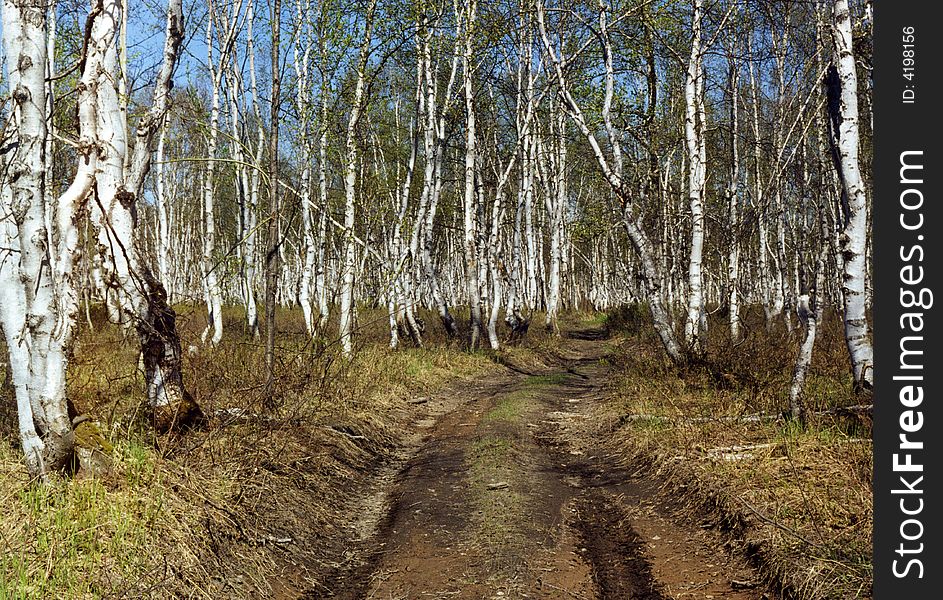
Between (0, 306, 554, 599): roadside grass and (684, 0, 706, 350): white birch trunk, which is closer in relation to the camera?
(0, 306, 554, 599): roadside grass

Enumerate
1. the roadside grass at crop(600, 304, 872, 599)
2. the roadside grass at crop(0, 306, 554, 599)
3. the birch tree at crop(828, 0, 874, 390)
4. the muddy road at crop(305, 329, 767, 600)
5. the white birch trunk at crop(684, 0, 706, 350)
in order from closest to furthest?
the roadside grass at crop(0, 306, 554, 599) < the roadside grass at crop(600, 304, 872, 599) < the muddy road at crop(305, 329, 767, 600) < the birch tree at crop(828, 0, 874, 390) < the white birch trunk at crop(684, 0, 706, 350)

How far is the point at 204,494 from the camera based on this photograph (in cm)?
567

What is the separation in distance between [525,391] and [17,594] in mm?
10609

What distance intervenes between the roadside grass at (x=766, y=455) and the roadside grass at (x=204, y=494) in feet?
10.9

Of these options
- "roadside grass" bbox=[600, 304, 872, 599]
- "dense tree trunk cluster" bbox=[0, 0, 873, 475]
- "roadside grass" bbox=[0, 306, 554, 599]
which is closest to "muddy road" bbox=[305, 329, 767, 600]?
"roadside grass" bbox=[600, 304, 872, 599]

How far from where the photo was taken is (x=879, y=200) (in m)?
4.45

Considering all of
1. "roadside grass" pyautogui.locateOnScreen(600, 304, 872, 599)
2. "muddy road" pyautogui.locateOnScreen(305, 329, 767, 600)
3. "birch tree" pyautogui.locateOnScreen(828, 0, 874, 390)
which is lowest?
"muddy road" pyautogui.locateOnScreen(305, 329, 767, 600)

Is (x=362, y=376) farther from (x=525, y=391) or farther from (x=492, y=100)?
(x=492, y=100)

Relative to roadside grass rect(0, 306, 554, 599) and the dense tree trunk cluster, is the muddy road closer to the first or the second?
roadside grass rect(0, 306, 554, 599)

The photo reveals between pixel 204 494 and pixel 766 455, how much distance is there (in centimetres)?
509

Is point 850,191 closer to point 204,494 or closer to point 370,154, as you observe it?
point 204,494

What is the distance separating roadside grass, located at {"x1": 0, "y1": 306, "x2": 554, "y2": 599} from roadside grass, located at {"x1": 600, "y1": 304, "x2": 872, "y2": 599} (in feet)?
10.9

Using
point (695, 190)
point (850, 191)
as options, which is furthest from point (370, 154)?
point (850, 191)

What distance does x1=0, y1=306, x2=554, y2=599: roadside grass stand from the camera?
4352 mm
